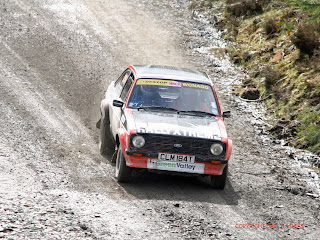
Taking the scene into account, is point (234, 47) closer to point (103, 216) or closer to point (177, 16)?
point (177, 16)

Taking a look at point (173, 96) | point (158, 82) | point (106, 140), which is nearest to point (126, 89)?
point (158, 82)

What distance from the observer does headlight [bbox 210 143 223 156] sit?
8547 mm

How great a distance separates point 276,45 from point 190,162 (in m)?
9.77

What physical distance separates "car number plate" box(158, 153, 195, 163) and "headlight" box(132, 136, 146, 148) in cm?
33

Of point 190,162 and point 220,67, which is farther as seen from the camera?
point 220,67

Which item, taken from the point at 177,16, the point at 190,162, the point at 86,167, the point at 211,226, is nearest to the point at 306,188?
the point at 190,162

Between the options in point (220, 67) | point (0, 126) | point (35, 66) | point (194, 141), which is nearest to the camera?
point (194, 141)

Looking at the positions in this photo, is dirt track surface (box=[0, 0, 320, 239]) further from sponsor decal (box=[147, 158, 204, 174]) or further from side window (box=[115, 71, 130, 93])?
side window (box=[115, 71, 130, 93])

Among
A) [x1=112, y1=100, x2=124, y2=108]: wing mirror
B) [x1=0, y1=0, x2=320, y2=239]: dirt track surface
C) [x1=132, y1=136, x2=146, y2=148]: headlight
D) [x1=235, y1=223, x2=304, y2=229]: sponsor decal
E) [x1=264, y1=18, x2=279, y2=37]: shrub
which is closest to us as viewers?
[x1=0, y1=0, x2=320, y2=239]: dirt track surface

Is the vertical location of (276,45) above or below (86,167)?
above

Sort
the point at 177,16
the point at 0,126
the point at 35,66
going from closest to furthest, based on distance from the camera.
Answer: the point at 0,126 < the point at 35,66 < the point at 177,16

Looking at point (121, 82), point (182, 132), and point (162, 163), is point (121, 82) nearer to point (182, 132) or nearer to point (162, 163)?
point (182, 132)

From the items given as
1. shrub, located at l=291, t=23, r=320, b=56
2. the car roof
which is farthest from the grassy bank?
the car roof

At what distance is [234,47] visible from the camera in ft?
61.8
